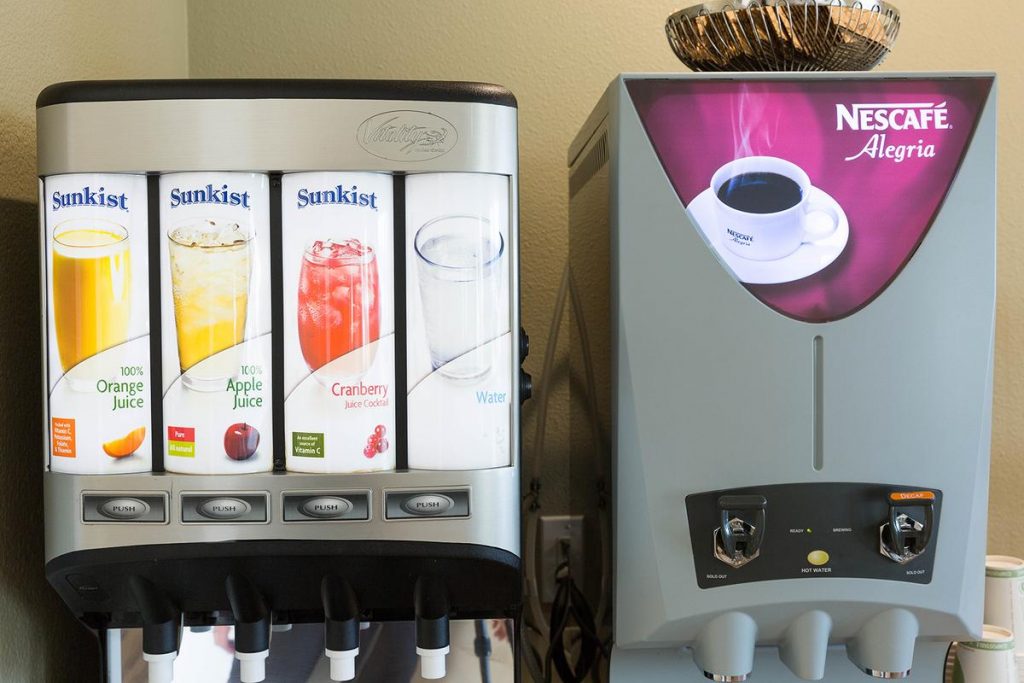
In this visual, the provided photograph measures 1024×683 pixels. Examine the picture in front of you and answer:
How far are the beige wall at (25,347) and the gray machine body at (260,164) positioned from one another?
136 millimetres

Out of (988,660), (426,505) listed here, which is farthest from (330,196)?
(988,660)

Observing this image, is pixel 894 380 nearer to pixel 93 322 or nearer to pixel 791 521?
pixel 791 521

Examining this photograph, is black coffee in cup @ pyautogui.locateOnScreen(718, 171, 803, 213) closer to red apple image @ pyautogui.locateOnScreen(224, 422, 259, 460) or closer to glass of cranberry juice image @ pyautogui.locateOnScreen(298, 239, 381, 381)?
glass of cranberry juice image @ pyautogui.locateOnScreen(298, 239, 381, 381)

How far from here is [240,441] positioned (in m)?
0.89

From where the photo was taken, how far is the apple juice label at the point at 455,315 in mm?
899

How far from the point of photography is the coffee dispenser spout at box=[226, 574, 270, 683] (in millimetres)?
932

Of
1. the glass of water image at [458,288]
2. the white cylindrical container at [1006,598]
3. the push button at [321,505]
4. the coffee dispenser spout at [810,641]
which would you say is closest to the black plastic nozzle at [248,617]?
the push button at [321,505]

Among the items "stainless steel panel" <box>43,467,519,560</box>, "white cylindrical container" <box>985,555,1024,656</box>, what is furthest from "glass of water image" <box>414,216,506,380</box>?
"white cylindrical container" <box>985,555,1024,656</box>

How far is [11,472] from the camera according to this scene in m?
1.01

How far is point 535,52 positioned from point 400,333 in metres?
0.75

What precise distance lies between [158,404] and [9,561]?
0.94ft

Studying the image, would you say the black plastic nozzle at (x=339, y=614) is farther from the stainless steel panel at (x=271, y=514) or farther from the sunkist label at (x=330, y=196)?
the sunkist label at (x=330, y=196)

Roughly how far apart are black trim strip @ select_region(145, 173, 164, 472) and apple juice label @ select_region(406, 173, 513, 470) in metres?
0.25

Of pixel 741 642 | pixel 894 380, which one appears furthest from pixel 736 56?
A: pixel 741 642
